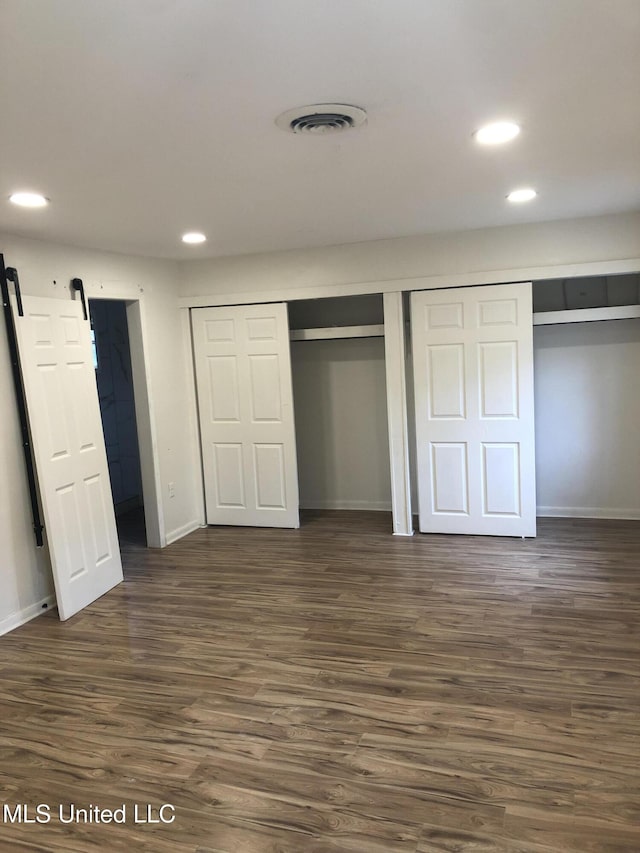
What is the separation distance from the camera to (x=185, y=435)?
5711 millimetres

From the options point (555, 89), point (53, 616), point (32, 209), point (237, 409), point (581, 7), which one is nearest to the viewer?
point (581, 7)

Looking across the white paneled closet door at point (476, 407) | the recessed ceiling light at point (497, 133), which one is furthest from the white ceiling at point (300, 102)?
the white paneled closet door at point (476, 407)

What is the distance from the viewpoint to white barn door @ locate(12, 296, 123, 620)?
3910 millimetres

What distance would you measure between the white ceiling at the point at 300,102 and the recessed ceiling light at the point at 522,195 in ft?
0.18

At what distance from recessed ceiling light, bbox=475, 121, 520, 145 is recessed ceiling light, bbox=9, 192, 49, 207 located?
2.06 metres

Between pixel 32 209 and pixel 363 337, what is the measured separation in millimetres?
3130

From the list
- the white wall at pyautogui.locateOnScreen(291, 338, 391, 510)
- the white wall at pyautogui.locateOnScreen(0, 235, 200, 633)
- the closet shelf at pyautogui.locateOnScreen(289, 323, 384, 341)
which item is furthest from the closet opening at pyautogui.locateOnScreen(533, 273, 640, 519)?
the white wall at pyautogui.locateOnScreen(0, 235, 200, 633)

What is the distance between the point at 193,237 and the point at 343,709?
10.5ft

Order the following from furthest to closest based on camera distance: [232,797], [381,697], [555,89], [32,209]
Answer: [32,209] < [381,697] < [232,797] < [555,89]

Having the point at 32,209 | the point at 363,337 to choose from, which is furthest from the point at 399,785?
the point at 363,337

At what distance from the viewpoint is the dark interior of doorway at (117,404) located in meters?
6.57

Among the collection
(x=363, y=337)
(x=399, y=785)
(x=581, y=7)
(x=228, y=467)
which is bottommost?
(x=399, y=785)

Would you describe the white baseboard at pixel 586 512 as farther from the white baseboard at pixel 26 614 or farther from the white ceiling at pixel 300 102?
the white baseboard at pixel 26 614

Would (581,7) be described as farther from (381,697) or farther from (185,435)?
(185,435)
